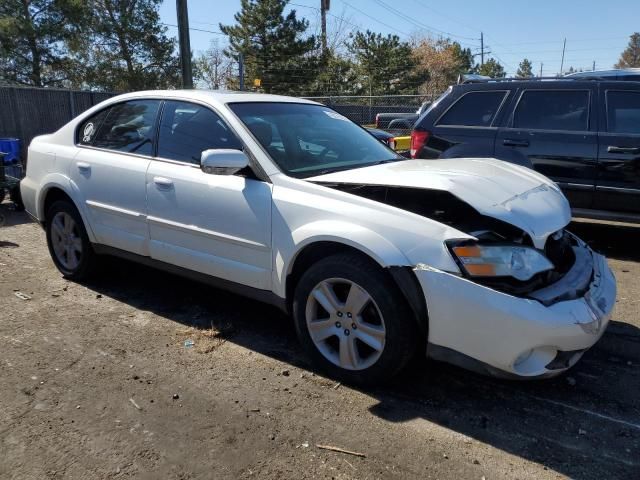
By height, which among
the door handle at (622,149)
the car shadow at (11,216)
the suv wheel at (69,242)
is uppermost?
the door handle at (622,149)

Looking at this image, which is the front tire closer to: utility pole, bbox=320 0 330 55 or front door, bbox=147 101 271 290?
front door, bbox=147 101 271 290

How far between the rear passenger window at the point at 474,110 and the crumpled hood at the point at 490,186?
108 inches

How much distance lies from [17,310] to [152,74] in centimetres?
3950

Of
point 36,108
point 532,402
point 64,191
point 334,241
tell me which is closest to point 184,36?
point 36,108

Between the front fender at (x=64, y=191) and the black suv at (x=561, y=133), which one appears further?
the black suv at (x=561, y=133)

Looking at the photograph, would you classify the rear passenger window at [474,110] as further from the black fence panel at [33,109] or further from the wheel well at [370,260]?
the black fence panel at [33,109]

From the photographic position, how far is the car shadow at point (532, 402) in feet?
8.29

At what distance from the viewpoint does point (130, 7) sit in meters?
38.7

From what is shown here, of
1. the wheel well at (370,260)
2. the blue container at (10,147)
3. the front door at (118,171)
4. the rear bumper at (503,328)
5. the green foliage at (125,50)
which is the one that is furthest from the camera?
the green foliage at (125,50)

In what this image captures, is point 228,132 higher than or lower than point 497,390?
higher

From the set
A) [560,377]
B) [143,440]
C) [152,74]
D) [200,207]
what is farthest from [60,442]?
[152,74]

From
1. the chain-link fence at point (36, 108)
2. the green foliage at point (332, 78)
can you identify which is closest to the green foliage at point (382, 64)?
the green foliage at point (332, 78)

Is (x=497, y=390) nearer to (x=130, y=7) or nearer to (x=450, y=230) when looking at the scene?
(x=450, y=230)

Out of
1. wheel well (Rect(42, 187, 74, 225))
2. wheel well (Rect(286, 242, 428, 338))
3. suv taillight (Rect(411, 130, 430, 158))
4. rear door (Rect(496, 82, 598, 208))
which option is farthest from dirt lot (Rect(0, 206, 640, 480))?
suv taillight (Rect(411, 130, 430, 158))
